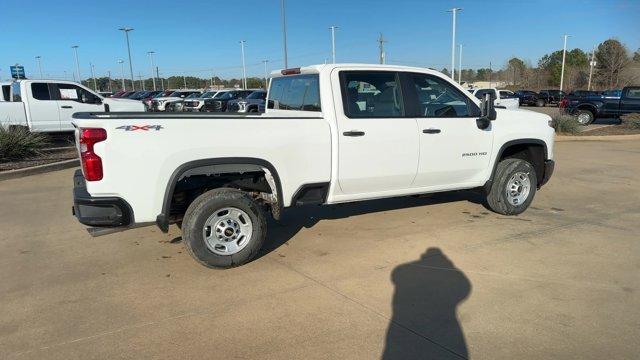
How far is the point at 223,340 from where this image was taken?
333cm

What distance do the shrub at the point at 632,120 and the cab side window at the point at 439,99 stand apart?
51.1 feet

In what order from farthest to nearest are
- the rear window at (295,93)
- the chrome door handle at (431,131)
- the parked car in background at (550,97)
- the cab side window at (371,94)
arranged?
1. the parked car in background at (550,97)
2. the chrome door handle at (431,131)
3. the rear window at (295,93)
4. the cab side window at (371,94)

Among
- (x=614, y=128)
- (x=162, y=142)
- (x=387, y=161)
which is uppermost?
(x=162, y=142)

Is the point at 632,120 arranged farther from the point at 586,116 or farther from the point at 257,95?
the point at 257,95

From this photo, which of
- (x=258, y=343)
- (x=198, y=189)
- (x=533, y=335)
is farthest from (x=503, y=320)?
(x=198, y=189)

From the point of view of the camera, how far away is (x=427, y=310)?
12.2 ft

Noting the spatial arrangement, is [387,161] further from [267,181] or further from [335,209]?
[335,209]

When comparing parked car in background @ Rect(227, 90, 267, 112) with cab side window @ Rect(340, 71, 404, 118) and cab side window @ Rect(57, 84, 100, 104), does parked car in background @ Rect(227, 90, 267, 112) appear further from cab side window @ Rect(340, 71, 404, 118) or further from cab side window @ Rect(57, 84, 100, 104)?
cab side window @ Rect(340, 71, 404, 118)

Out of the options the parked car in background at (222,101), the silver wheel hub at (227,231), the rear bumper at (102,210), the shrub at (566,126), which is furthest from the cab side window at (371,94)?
the parked car in background at (222,101)

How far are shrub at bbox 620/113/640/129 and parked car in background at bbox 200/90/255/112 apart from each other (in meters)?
18.0

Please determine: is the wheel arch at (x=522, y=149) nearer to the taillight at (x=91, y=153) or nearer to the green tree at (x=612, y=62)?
the taillight at (x=91, y=153)

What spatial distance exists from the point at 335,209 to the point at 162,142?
124 inches

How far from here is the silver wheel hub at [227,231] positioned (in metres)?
4.45

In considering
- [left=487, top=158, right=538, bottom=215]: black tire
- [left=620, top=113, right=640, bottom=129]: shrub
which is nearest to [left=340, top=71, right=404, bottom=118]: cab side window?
[left=487, top=158, right=538, bottom=215]: black tire
